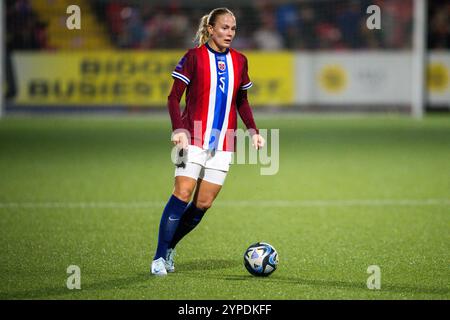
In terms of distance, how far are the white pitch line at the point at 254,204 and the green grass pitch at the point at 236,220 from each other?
2 cm

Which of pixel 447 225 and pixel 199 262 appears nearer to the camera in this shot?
pixel 199 262

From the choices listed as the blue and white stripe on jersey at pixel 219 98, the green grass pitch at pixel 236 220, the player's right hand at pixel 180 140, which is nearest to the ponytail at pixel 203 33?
the blue and white stripe on jersey at pixel 219 98

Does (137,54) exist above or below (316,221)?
above

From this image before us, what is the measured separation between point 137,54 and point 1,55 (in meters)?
3.15

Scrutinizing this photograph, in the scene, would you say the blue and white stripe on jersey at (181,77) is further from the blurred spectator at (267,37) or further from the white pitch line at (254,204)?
the blurred spectator at (267,37)

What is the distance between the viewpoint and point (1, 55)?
1902cm

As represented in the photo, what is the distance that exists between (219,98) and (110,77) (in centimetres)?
Answer: 1466

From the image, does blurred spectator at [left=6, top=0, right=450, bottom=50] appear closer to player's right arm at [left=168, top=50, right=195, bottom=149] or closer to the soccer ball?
player's right arm at [left=168, top=50, right=195, bottom=149]

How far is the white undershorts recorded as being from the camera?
5914 millimetres

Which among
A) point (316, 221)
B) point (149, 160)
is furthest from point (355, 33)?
point (316, 221)

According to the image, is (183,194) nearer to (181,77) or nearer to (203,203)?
(203,203)

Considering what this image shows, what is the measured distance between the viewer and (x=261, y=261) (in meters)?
5.92

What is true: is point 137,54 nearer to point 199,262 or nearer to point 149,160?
point 149,160

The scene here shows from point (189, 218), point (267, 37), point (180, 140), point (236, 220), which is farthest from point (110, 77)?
point (180, 140)
